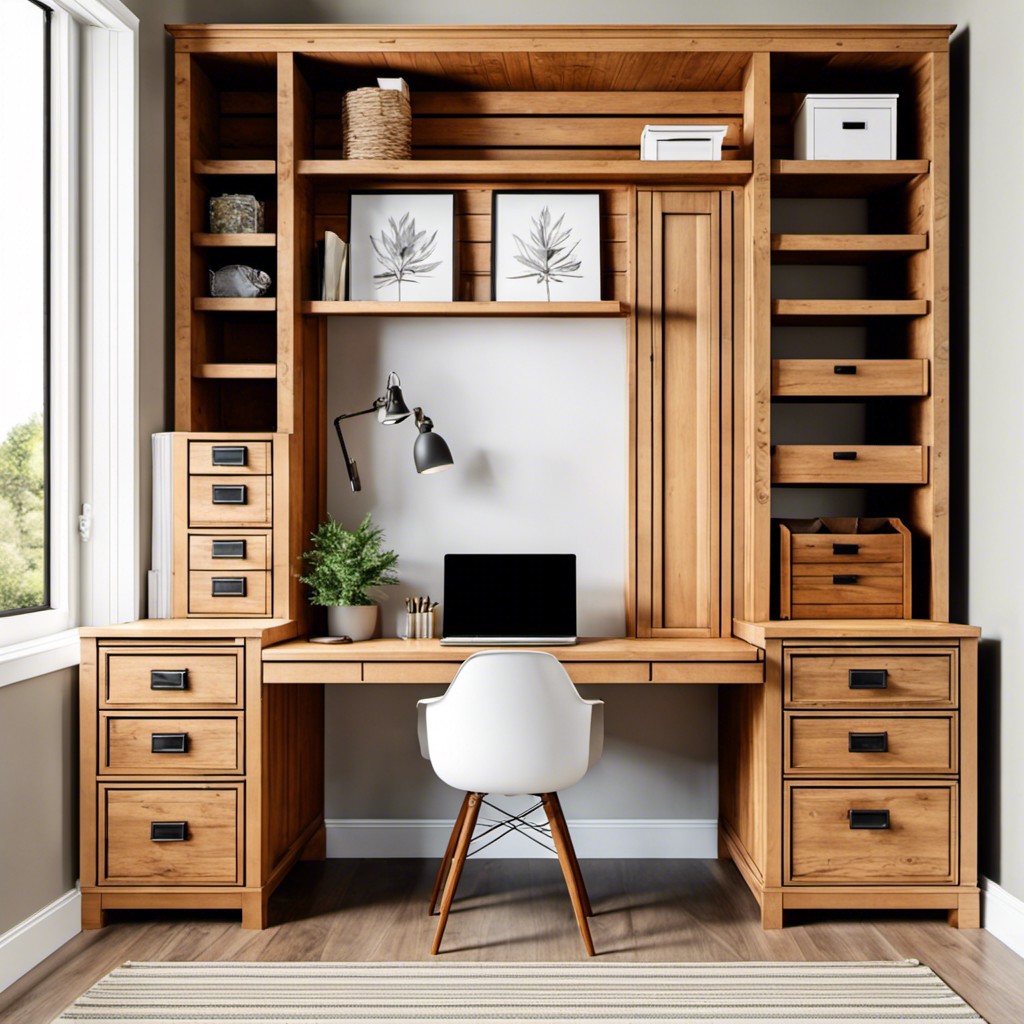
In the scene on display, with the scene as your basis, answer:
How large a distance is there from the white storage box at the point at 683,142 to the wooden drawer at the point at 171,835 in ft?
7.53

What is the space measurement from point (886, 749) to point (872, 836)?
0.80ft

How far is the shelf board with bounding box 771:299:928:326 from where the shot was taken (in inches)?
115

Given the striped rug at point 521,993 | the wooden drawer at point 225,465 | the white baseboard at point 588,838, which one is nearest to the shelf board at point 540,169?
the wooden drawer at point 225,465

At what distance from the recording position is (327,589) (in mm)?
2949

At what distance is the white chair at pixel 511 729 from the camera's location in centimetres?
241

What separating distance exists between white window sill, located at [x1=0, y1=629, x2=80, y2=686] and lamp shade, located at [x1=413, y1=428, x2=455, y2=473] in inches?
43.7

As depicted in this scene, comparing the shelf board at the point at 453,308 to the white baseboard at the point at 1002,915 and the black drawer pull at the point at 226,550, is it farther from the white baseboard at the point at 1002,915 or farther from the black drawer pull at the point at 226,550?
the white baseboard at the point at 1002,915

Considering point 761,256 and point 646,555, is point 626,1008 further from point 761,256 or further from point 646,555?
point 761,256

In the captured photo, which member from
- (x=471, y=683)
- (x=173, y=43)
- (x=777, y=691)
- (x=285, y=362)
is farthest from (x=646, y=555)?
(x=173, y=43)

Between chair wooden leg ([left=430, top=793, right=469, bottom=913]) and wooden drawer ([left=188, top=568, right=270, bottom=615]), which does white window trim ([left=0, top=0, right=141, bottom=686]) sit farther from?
chair wooden leg ([left=430, top=793, right=469, bottom=913])

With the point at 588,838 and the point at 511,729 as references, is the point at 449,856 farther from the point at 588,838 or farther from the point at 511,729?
the point at 588,838

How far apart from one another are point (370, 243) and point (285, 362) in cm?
51

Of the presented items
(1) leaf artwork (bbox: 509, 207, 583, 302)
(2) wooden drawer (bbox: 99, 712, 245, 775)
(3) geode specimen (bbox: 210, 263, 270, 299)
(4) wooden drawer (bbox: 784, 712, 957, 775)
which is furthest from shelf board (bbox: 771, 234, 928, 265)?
(2) wooden drawer (bbox: 99, 712, 245, 775)

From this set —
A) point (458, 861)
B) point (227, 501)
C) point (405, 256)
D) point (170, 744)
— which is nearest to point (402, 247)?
point (405, 256)
